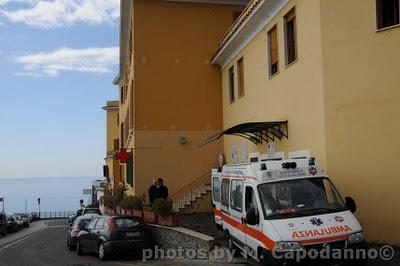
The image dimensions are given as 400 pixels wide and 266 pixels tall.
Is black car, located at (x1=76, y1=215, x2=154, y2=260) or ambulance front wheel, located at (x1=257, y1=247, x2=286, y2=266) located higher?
ambulance front wheel, located at (x1=257, y1=247, x2=286, y2=266)

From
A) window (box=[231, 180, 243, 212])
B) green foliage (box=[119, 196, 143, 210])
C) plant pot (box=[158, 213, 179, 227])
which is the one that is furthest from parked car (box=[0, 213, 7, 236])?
window (box=[231, 180, 243, 212])

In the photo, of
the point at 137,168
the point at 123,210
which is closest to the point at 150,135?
the point at 137,168

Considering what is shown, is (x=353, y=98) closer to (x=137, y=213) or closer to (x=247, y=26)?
(x=247, y=26)

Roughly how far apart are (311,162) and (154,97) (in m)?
14.7

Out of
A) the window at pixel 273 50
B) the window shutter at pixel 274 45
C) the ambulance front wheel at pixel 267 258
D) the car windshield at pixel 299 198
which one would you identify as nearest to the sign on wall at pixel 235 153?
the window at pixel 273 50

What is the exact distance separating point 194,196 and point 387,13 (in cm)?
A: 1333

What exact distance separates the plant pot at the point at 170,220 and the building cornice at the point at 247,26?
7.24m

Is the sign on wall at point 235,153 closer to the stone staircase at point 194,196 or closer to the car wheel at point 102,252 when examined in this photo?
the stone staircase at point 194,196

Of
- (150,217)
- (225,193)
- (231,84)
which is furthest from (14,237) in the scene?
(225,193)

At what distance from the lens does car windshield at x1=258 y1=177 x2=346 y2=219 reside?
34.6 ft

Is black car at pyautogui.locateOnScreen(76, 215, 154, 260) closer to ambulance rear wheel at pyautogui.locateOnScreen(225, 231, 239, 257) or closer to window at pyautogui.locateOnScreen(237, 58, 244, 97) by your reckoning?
ambulance rear wheel at pyautogui.locateOnScreen(225, 231, 239, 257)

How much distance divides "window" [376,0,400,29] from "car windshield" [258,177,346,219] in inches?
198

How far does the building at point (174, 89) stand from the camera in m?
25.2

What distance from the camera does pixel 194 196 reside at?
81.9ft
